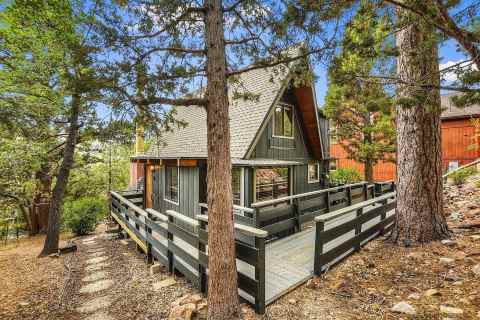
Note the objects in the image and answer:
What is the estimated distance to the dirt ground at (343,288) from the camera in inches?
119

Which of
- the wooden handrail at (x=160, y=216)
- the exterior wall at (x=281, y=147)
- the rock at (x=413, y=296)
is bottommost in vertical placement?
the rock at (x=413, y=296)

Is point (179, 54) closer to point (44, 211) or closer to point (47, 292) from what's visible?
point (47, 292)

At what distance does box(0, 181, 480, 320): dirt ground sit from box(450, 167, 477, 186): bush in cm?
516

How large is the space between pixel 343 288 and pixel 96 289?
4.48 metres

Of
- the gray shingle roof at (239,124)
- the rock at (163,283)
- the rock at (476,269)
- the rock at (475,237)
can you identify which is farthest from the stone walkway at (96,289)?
the rock at (475,237)

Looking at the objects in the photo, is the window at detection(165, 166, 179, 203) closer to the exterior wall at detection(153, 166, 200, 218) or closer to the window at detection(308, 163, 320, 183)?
the exterior wall at detection(153, 166, 200, 218)

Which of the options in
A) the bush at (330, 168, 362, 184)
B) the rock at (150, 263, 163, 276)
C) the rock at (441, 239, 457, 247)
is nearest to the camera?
the rock at (441, 239, 457, 247)

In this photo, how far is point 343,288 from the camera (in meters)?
3.55

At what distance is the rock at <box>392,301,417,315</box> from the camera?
281cm

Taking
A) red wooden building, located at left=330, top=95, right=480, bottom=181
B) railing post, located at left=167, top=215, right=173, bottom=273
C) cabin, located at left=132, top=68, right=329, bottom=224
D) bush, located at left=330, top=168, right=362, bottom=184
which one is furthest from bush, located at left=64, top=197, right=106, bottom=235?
bush, located at left=330, top=168, right=362, bottom=184

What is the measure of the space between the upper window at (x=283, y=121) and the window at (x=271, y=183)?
1404mm

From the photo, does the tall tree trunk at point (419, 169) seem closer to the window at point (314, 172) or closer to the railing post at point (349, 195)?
the railing post at point (349, 195)

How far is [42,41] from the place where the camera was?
18.9 feet

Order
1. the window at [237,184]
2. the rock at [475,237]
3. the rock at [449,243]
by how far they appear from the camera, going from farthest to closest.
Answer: the window at [237,184] < the rock at [475,237] < the rock at [449,243]
